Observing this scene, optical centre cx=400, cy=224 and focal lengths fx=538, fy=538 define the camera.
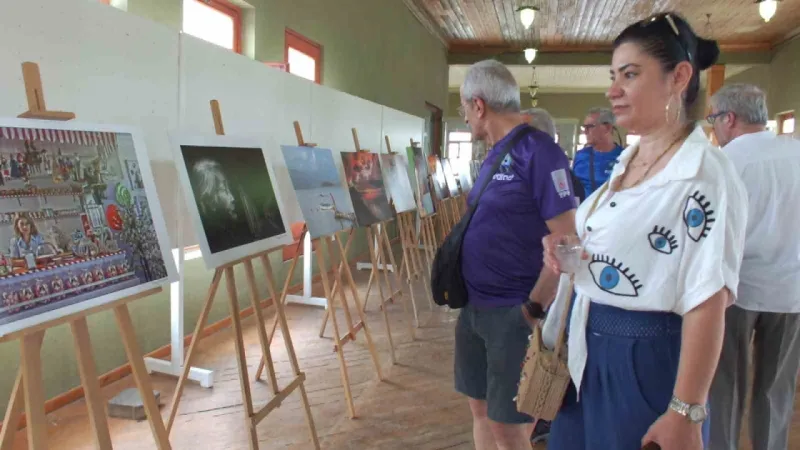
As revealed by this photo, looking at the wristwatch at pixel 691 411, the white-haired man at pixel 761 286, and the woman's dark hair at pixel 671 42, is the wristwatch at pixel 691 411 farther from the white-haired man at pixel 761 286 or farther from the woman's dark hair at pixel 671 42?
the white-haired man at pixel 761 286

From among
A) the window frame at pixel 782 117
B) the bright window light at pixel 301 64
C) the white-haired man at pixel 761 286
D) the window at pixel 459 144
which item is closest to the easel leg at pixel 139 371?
the white-haired man at pixel 761 286

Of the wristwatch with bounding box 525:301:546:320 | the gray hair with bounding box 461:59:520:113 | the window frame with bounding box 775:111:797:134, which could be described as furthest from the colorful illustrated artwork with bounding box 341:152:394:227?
the window frame with bounding box 775:111:797:134

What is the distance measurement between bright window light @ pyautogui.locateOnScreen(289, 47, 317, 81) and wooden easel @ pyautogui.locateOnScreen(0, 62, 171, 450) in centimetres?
364

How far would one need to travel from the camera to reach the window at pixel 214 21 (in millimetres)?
3676

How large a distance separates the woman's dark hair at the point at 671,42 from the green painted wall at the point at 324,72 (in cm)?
264

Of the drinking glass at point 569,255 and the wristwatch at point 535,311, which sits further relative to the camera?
the wristwatch at point 535,311

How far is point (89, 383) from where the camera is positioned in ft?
4.30

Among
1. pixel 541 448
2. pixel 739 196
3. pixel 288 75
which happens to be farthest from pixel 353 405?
pixel 739 196

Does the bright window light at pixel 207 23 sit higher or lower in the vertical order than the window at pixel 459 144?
higher

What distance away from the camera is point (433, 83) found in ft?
34.0

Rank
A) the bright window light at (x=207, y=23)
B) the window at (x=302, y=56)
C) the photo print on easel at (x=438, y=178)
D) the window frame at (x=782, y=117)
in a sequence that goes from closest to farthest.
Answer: the bright window light at (x=207, y=23) → the window at (x=302, y=56) → the photo print on easel at (x=438, y=178) → the window frame at (x=782, y=117)

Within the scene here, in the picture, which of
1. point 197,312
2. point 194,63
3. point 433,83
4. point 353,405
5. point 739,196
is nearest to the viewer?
point 739,196

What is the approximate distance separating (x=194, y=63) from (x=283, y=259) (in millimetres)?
2511

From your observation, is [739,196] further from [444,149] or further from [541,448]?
[444,149]
